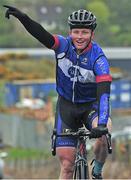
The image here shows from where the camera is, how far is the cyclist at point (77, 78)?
25.5 ft

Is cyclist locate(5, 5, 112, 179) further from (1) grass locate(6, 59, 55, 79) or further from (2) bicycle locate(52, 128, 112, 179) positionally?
(1) grass locate(6, 59, 55, 79)

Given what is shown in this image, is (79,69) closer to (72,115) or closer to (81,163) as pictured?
(72,115)

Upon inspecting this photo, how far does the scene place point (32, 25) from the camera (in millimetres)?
7793

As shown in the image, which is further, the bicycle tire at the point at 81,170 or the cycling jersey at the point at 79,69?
the cycling jersey at the point at 79,69

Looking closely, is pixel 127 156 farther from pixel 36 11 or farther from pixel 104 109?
pixel 36 11

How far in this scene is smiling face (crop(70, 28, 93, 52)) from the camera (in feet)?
25.8

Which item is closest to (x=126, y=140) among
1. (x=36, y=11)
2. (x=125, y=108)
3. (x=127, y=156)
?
(x=127, y=156)

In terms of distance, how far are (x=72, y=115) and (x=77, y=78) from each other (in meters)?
0.42

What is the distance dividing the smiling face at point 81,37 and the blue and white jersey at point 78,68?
0.26ft

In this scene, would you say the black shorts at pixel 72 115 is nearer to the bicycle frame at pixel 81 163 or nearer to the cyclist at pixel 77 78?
the cyclist at pixel 77 78

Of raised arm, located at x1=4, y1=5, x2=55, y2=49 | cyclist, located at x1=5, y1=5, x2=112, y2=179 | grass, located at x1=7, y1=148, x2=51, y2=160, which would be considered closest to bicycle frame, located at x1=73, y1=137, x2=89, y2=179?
cyclist, located at x1=5, y1=5, x2=112, y2=179

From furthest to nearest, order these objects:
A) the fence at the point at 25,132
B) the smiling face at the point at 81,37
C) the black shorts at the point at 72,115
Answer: the fence at the point at 25,132 < the black shorts at the point at 72,115 < the smiling face at the point at 81,37

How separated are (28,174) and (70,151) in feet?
45.0

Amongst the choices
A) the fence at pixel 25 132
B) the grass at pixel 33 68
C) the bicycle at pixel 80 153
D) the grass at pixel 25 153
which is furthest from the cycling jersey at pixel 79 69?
the grass at pixel 33 68
